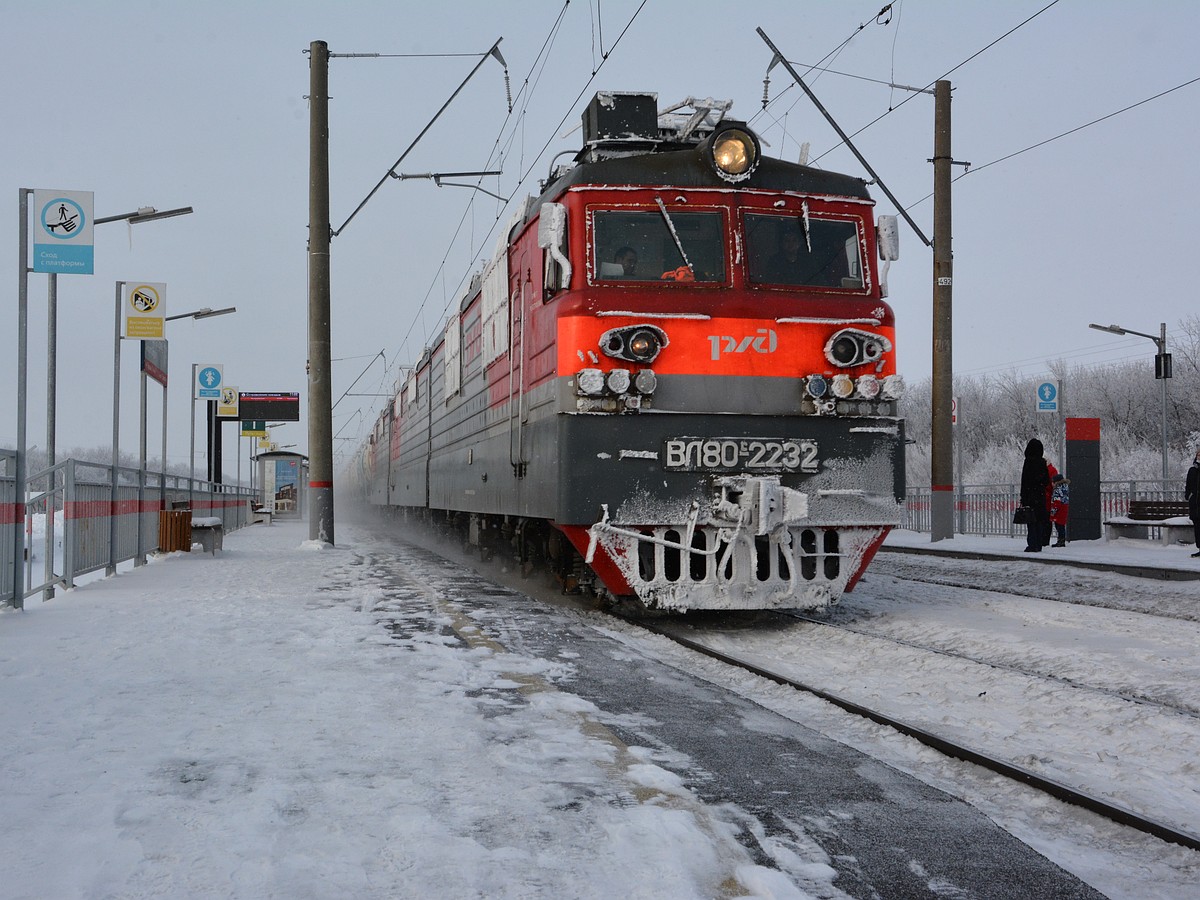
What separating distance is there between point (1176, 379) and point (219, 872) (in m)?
52.0

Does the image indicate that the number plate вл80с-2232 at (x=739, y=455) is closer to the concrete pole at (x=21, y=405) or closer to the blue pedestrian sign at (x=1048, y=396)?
the concrete pole at (x=21, y=405)

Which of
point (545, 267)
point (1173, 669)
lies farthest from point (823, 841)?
point (545, 267)

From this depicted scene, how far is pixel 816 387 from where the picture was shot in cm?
762

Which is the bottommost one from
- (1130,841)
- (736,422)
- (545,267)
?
(1130,841)

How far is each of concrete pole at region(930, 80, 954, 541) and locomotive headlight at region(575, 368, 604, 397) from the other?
11.8 m

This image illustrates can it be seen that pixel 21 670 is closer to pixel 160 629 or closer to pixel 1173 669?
pixel 160 629

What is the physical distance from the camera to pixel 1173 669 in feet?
19.9

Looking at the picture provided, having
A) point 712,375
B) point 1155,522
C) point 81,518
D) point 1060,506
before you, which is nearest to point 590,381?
point 712,375

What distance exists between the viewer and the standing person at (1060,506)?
654 inches

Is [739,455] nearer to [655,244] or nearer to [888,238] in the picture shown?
[655,244]

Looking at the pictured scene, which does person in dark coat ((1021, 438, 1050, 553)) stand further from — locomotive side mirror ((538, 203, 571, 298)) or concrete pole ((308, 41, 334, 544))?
concrete pole ((308, 41, 334, 544))

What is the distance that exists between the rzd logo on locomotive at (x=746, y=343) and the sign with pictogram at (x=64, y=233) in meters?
Result: 6.38

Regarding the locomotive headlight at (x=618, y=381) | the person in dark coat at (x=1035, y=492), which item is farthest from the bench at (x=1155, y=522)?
the locomotive headlight at (x=618, y=381)

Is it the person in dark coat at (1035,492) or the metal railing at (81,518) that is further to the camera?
the person in dark coat at (1035,492)
